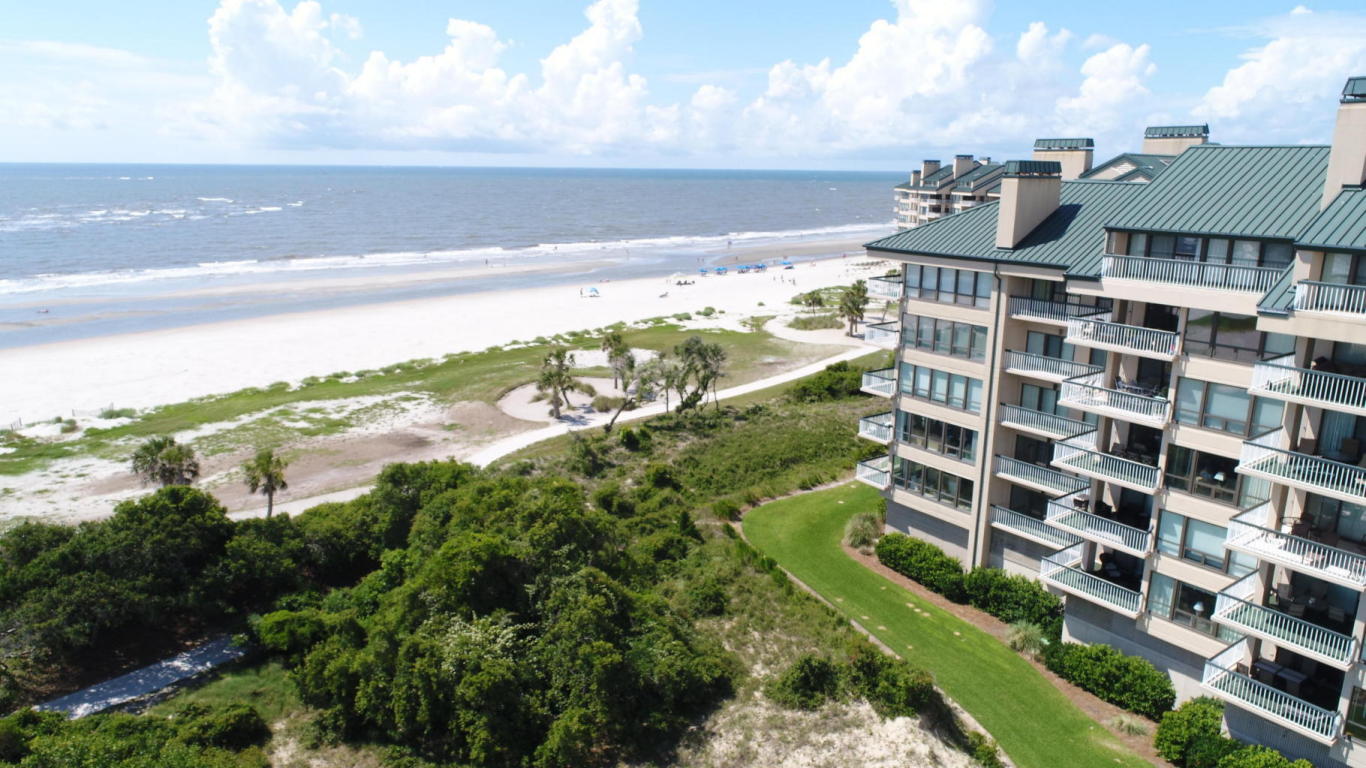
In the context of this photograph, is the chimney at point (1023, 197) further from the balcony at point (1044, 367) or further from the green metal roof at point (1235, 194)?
the green metal roof at point (1235, 194)

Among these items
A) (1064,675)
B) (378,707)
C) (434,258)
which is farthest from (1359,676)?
(434,258)

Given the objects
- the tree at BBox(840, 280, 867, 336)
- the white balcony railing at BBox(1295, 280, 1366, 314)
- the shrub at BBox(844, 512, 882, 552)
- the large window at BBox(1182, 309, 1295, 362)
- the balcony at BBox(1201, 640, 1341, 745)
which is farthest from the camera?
the tree at BBox(840, 280, 867, 336)

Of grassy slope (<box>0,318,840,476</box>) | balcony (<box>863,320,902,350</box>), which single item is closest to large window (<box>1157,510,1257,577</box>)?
balcony (<box>863,320,902,350</box>)

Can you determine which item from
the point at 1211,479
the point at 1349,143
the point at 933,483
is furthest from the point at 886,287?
the point at 1349,143

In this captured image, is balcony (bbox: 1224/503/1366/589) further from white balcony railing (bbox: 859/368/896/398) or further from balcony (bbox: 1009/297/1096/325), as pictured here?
white balcony railing (bbox: 859/368/896/398)

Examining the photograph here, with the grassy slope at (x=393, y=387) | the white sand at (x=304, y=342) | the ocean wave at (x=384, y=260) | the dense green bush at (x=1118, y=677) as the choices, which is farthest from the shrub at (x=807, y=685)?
the ocean wave at (x=384, y=260)

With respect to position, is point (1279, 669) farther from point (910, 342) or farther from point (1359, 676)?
point (910, 342)
